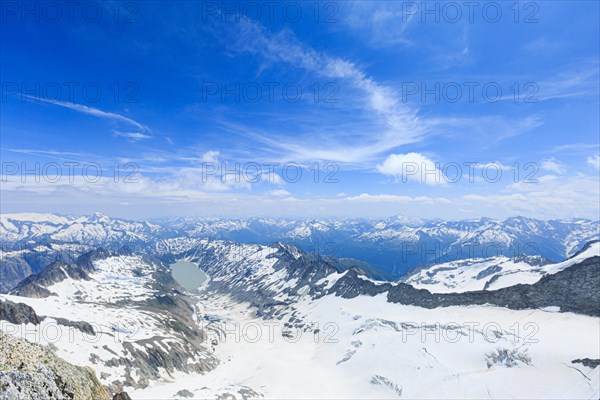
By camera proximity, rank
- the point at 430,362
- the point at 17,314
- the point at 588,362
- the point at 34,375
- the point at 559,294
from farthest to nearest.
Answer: the point at 559,294, the point at 17,314, the point at 430,362, the point at 588,362, the point at 34,375

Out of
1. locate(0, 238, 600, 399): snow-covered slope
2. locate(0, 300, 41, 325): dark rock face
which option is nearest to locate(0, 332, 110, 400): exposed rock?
locate(0, 238, 600, 399): snow-covered slope

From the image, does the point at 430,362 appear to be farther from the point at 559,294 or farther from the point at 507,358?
the point at 559,294

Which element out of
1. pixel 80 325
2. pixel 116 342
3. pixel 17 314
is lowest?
pixel 116 342

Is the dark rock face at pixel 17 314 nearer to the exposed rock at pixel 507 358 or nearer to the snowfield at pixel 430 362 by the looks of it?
the snowfield at pixel 430 362

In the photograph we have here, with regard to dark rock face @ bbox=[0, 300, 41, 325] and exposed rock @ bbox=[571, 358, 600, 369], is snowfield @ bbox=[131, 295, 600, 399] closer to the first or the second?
exposed rock @ bbox=[571, 358, 600, 369]

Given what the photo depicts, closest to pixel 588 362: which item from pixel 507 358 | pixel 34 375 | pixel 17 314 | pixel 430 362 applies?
pixel 507 358

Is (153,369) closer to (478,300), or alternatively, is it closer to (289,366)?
(289,366)
